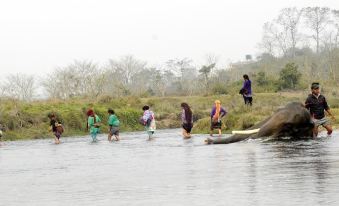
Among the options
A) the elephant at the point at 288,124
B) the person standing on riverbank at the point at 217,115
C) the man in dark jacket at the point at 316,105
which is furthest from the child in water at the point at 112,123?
the man in dark jacket at the point at 316,105

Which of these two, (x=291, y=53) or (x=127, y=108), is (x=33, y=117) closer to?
(x=127, y=108)

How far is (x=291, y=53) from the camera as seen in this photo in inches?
3905

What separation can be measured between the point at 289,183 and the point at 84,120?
3769 cm

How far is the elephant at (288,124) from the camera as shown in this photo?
1959 centimetres

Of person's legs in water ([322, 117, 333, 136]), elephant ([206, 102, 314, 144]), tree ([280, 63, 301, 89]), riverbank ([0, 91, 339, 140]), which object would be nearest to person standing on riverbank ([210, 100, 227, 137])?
riverbank ([0, 91, 339, 140])

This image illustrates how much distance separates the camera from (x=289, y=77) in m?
64.6

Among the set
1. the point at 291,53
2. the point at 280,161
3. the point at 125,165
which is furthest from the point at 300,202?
the point at 291,53

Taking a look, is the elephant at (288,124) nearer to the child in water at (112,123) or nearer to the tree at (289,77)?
the child in water at (112,123)

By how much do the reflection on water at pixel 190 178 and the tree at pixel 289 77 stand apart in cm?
4637

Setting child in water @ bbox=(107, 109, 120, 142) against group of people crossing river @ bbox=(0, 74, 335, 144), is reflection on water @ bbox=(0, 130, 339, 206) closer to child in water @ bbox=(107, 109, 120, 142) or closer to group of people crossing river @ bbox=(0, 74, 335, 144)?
group of people crossing river @ bbox=(0, 74, 335, 144)

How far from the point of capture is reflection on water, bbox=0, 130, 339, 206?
9047mm

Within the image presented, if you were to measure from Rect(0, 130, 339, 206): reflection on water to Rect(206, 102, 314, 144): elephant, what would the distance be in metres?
1.60

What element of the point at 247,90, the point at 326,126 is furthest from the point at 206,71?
the point at 326,126

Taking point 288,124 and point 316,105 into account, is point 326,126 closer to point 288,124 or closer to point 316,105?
point 316,105
